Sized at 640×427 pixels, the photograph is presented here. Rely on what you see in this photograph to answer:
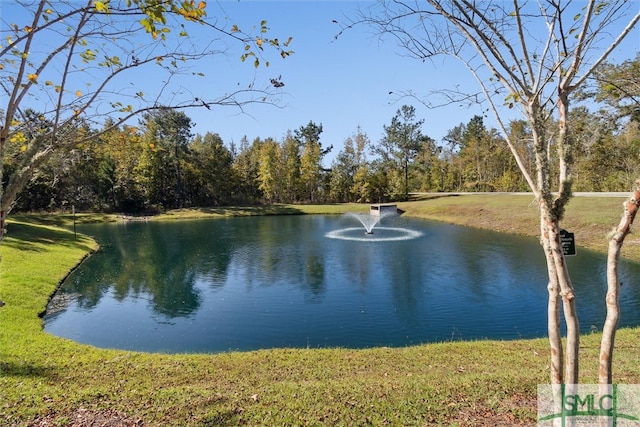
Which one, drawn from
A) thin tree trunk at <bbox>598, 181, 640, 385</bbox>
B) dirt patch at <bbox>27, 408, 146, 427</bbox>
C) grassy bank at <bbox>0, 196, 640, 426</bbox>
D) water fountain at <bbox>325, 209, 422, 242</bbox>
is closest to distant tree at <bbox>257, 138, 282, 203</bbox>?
water fountain at <bbox>325, 209, 422, 242</bbox>

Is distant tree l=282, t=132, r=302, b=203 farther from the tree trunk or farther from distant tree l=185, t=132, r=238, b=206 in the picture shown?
the tree trunk

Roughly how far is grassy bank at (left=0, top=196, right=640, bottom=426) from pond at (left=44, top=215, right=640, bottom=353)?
1770 mm

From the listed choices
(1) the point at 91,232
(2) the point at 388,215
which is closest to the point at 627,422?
(1) the point at 91,232

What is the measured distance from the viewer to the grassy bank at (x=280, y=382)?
5.39m

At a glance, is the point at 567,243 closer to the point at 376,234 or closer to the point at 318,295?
the point at 318,295

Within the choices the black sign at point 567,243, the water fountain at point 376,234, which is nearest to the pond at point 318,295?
the water fountain at point 376,234

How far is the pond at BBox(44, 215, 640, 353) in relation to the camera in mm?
11648

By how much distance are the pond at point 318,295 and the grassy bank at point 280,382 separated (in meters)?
1.77

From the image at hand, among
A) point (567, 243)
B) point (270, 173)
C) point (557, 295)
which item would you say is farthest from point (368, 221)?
point (557, 295)

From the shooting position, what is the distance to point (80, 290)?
55.8ft

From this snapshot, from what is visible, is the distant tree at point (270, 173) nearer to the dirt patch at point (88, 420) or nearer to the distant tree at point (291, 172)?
the distant tree at point (291, 172)

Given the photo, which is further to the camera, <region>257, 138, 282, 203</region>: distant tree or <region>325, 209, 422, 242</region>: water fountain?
<region>257, 138, 282, 203</region>: distant tree

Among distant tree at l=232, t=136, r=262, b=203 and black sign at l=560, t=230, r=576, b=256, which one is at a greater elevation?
distant tree at l=232, t=136, r=262, b=203

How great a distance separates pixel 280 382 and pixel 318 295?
843 centimetres
